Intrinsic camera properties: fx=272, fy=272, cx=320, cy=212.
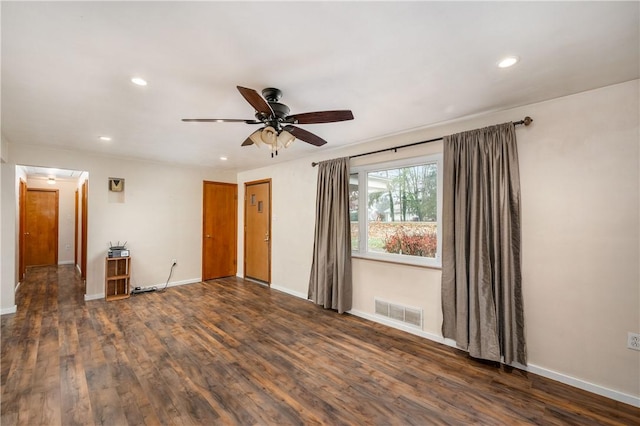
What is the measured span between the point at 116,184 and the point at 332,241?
400 centimetres

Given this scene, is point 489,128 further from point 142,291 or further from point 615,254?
point 142,291

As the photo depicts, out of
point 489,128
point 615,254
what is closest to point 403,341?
point 615,254

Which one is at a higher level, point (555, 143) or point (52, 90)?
point (52, 90)

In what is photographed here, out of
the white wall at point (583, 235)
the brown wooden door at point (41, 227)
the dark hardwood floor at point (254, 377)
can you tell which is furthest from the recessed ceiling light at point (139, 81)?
the brown wooden door at point (41, 227)

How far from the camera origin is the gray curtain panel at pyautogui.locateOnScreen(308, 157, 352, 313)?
390cm

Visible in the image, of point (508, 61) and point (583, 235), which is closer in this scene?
point (508, 61)

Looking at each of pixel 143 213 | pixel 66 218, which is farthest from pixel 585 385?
pixel 66 218

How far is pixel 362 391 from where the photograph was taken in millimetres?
2215

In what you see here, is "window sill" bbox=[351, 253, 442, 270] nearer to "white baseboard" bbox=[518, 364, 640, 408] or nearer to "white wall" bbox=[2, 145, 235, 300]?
"white baseboard" bbox=[518, 364, 640, 408]

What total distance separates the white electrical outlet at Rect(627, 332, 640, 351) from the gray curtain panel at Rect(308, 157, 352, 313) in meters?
Answer: 2.67

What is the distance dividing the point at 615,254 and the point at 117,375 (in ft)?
14.1

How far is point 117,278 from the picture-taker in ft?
15.1

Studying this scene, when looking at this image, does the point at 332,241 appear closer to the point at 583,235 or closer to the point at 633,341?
the point at 583,235

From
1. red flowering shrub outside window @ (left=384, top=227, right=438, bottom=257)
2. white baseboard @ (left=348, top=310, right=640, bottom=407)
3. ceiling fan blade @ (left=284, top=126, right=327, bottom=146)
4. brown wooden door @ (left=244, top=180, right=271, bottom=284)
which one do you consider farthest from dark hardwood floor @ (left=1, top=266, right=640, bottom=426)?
ceiling fan blade @ (left=284, top=126, right=327, bottom=146)
